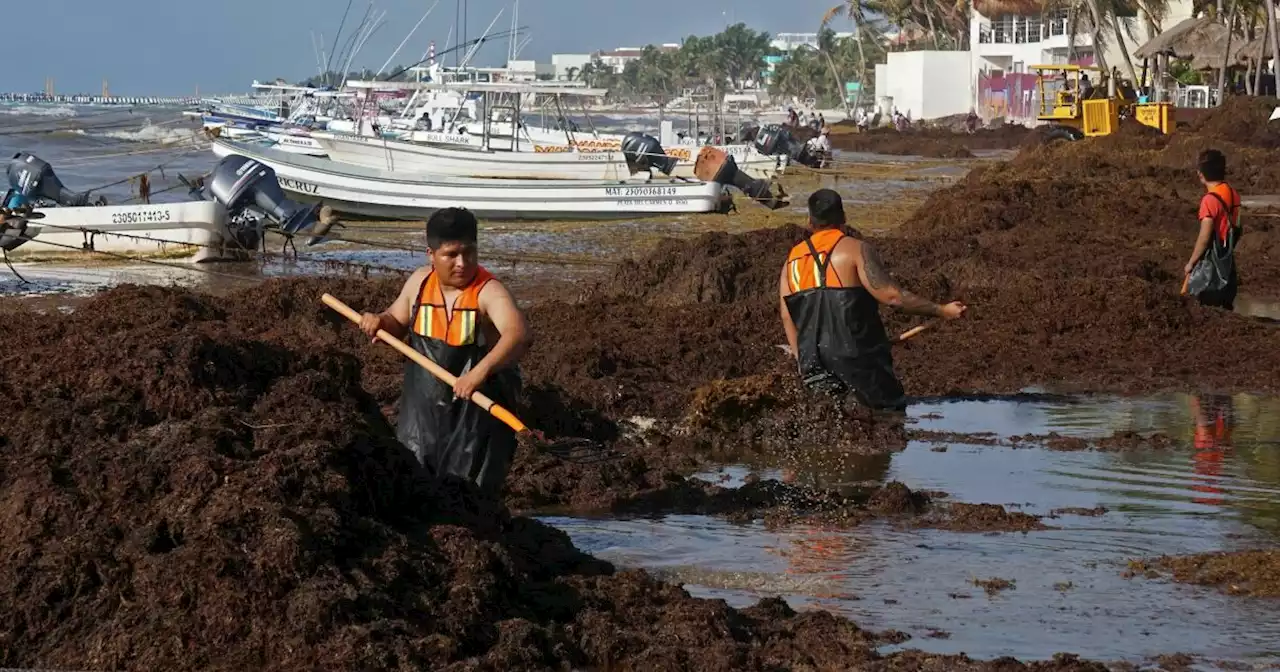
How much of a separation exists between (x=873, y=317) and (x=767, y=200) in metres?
19.7

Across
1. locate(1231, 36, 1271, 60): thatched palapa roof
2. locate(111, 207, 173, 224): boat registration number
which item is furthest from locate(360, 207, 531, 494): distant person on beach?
locate(1231, 36, 1271, 60): thatched palapa roof

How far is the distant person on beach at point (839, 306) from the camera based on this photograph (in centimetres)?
883

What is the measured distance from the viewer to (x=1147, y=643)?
18.8ft

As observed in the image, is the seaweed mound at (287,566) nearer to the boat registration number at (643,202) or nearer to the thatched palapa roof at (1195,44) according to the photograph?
the boat registration number at (643,202)

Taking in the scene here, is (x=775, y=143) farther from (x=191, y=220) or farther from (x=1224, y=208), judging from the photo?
(x=1224, y=208)

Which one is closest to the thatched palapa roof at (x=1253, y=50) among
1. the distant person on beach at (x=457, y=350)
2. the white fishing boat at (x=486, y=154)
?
the white fishing boat at (x=486, y=154)

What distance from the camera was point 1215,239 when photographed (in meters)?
12.2

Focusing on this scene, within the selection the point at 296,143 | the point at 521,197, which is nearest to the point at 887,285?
the point at 521,197

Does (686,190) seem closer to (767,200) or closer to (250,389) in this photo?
(767,200)

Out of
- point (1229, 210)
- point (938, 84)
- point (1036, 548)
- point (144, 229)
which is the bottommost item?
Result: point (1036, 548)

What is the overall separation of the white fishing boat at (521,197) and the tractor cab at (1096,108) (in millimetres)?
16969

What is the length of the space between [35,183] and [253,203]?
10.3 ft

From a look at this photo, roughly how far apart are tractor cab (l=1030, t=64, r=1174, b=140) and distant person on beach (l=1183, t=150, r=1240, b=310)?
95.7 ft

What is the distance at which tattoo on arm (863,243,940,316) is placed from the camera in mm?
8766
